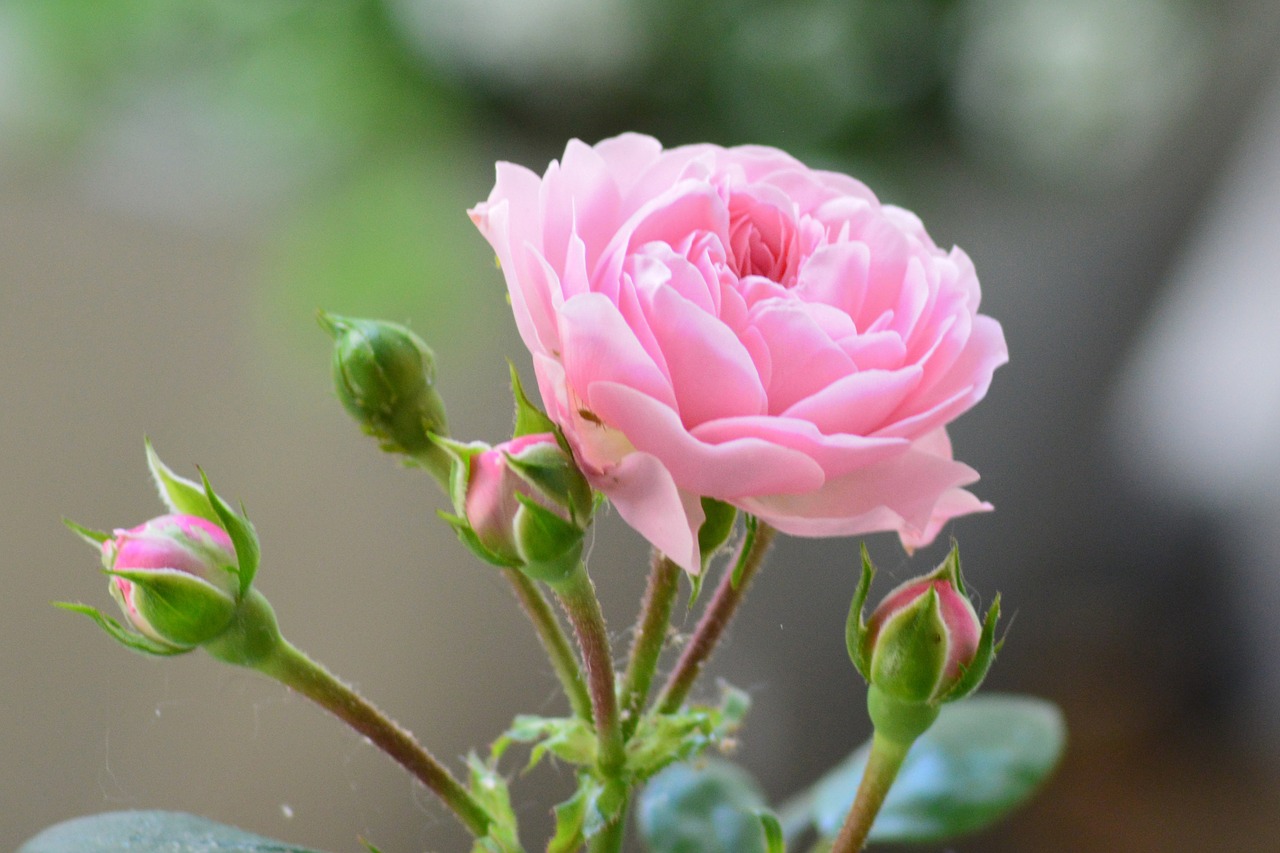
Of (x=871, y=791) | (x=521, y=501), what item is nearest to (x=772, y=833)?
(x=871, y=791)

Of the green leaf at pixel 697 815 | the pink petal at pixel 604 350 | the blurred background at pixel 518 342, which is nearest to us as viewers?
the pink petal at pixel 604 350

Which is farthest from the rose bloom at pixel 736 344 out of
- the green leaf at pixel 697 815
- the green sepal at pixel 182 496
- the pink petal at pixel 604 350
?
the green leaf at pixel 697 815

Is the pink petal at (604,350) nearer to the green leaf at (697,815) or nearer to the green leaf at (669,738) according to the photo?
the green leaf at (669,738)

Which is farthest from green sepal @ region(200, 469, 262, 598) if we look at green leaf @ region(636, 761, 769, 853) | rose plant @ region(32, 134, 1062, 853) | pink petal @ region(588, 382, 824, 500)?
green leaf @ region(636, 761, 769, 853)

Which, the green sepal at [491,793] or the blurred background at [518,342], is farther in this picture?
the blurred background at [518,342]

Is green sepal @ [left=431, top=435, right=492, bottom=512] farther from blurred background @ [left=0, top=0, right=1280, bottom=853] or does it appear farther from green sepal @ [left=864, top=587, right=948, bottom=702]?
blurred background @ [left=0, top=0, right=1280, bottom=853]

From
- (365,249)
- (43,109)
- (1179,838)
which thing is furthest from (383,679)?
(1179,838)

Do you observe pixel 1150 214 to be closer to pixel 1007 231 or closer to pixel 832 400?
pixel 1007 231
